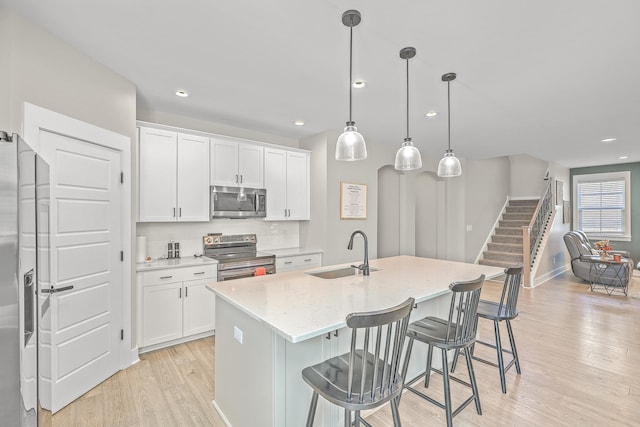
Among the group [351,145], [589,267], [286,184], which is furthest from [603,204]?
[351,145]

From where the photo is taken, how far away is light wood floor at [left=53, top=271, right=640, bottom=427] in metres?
2.07

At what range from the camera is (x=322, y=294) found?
6.37ft

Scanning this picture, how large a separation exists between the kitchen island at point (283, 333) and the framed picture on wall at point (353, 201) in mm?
2258

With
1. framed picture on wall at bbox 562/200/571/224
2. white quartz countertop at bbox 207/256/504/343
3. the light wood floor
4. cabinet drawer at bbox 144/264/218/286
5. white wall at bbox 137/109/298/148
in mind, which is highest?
white wall at bbox 137/109/298/148

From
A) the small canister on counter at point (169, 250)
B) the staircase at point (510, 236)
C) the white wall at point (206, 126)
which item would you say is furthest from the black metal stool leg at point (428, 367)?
the staircase at point (510, 236)

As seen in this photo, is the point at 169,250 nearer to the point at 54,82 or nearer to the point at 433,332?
the point at 54,82

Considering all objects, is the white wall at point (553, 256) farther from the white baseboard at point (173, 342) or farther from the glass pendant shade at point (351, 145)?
the white baseboard at point (173, 342)

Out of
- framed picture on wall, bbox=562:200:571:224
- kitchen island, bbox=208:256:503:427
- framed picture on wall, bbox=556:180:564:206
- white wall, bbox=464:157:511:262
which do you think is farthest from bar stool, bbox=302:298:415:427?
framed picture on wall, bbox=562:200:571:224

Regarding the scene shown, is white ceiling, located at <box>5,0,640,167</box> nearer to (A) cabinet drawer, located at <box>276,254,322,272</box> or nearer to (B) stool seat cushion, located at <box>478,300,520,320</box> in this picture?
(A) cabinet drawer, located at <box>276,254,322,272</box>

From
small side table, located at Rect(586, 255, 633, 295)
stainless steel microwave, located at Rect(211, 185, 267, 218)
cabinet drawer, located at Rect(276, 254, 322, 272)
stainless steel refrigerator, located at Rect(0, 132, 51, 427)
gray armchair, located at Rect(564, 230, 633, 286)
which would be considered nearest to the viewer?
stainless steel refrigerator, located at Rect(0, 132, 51, 427)

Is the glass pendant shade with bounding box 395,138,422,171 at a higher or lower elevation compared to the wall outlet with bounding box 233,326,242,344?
higher

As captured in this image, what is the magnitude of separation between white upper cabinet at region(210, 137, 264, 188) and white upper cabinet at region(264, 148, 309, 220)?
0.46 feet

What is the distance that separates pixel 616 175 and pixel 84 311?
34.8 feet

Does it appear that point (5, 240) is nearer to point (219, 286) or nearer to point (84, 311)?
point (219, 286)
